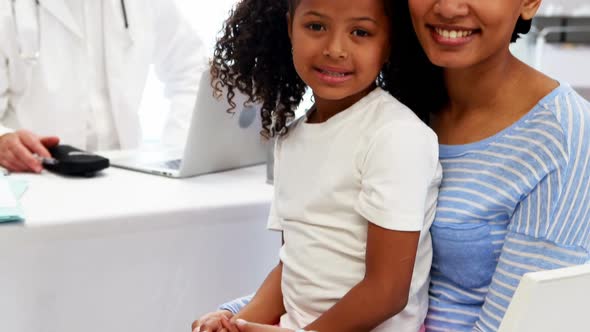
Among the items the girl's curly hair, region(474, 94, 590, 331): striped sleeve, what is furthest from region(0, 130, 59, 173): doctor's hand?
region(474, 94, 590, 331): striped sleeve

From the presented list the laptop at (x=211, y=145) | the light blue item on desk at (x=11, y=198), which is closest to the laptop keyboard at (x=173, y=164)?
the laptop at (x=211, y=145)

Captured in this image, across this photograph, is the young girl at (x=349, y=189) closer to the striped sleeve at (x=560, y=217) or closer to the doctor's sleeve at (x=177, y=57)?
the striped sleeve at (x=560, y=217)

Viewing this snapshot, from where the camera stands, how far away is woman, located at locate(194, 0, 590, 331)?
2.86 feet

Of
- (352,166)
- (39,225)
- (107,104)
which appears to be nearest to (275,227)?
(352,166)

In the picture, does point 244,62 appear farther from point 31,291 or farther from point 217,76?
point 31,291

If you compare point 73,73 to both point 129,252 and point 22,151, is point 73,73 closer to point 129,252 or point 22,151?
point 22,151

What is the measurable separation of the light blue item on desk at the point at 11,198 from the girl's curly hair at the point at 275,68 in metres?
0.35

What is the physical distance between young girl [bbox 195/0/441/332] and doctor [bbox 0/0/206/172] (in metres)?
1.00

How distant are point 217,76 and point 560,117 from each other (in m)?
0.55

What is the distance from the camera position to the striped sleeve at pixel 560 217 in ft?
2.85

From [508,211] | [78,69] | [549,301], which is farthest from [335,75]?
[78,69]

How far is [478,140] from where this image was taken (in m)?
0.96

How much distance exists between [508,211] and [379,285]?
0.55 ft

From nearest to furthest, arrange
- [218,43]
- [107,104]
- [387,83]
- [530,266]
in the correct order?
[530,266]
[387,83]
[218,43]
[107,104]
